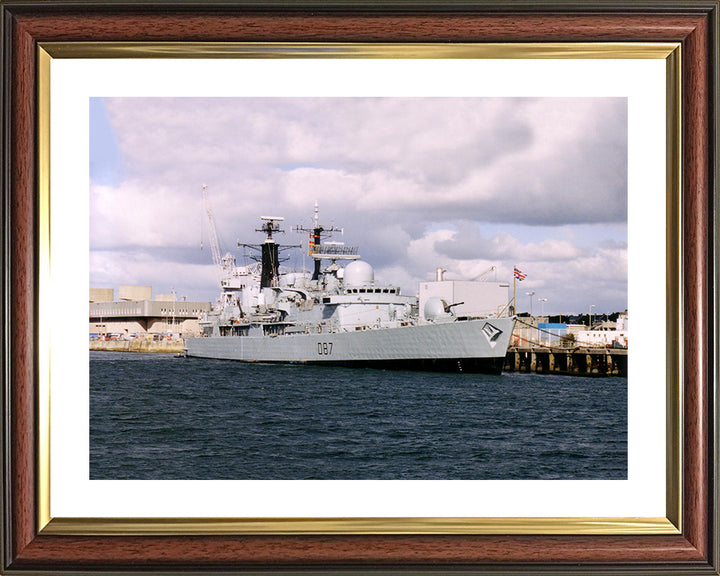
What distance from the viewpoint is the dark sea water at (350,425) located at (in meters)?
5.50

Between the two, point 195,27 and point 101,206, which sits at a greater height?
point 195,27

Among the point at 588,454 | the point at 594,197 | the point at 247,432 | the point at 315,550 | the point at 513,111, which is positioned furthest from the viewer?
the point at 247,432

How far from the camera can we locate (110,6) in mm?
3602

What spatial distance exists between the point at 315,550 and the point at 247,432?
974 centimetres

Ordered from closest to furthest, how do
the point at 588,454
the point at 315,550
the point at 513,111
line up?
the point at 315,550, the point at 513,111, the point at 588,454

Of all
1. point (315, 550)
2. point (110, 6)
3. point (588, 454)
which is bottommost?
point (588, 454)

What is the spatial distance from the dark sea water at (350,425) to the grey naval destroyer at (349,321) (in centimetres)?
120

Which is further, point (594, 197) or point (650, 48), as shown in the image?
point (594, 197)

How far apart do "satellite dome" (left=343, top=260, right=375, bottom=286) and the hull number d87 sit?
146 inches

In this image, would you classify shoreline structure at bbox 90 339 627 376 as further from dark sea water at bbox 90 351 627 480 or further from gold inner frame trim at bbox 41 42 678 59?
gold inner frame trim at bbox 41 42 678 59

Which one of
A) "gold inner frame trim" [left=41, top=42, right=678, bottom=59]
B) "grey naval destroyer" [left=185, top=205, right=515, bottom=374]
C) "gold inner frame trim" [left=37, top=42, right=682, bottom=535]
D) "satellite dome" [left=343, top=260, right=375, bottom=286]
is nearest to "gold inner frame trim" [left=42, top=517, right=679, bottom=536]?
"gold inner frame trim" [left=37, top=42, right=682, bottom=535]

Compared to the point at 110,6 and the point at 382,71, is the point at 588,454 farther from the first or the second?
the point at 110,6

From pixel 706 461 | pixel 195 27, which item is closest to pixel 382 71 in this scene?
pixel 195 27

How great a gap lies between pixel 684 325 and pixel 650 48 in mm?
1563
